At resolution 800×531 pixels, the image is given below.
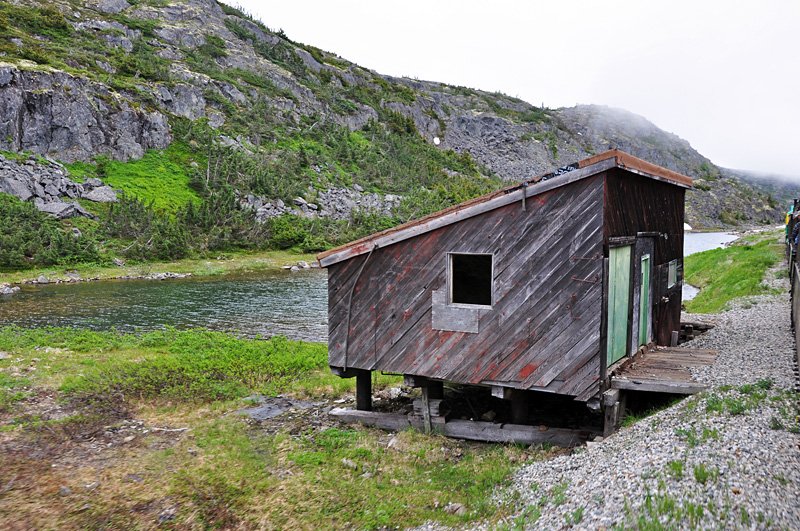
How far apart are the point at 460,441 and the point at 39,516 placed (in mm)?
7053

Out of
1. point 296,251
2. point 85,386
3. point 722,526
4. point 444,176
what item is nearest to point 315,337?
point 85,386

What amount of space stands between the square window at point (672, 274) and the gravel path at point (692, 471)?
4420 millimetres

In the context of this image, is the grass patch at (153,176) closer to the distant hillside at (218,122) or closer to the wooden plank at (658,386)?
the distant hillside at (218,122)

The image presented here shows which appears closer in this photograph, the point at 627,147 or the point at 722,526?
the point at 722,526

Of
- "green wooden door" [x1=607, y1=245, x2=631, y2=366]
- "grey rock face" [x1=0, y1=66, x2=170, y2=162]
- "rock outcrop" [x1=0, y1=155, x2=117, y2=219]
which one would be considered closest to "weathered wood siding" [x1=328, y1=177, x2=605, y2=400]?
"green wooden door" [x1=607, y1=245, x2=631, y2=366]

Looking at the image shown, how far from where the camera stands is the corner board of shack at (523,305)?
8844 millimetres

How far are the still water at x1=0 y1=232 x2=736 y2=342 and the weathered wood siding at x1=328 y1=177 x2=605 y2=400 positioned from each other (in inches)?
411

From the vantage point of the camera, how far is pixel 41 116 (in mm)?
46500

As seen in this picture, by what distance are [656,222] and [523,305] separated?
5.21 meters

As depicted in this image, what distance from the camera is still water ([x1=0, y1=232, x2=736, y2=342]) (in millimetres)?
22169

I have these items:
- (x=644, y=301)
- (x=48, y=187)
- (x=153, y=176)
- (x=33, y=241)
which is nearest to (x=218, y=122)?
(x=153, y=176)

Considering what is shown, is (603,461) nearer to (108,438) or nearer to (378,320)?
(378,320)

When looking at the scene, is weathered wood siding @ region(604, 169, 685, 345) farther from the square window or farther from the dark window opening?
the dark window opening

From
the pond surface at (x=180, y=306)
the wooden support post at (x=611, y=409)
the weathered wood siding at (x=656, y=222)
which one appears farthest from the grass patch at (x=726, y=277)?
the pond surface at (x=180, y=306)
